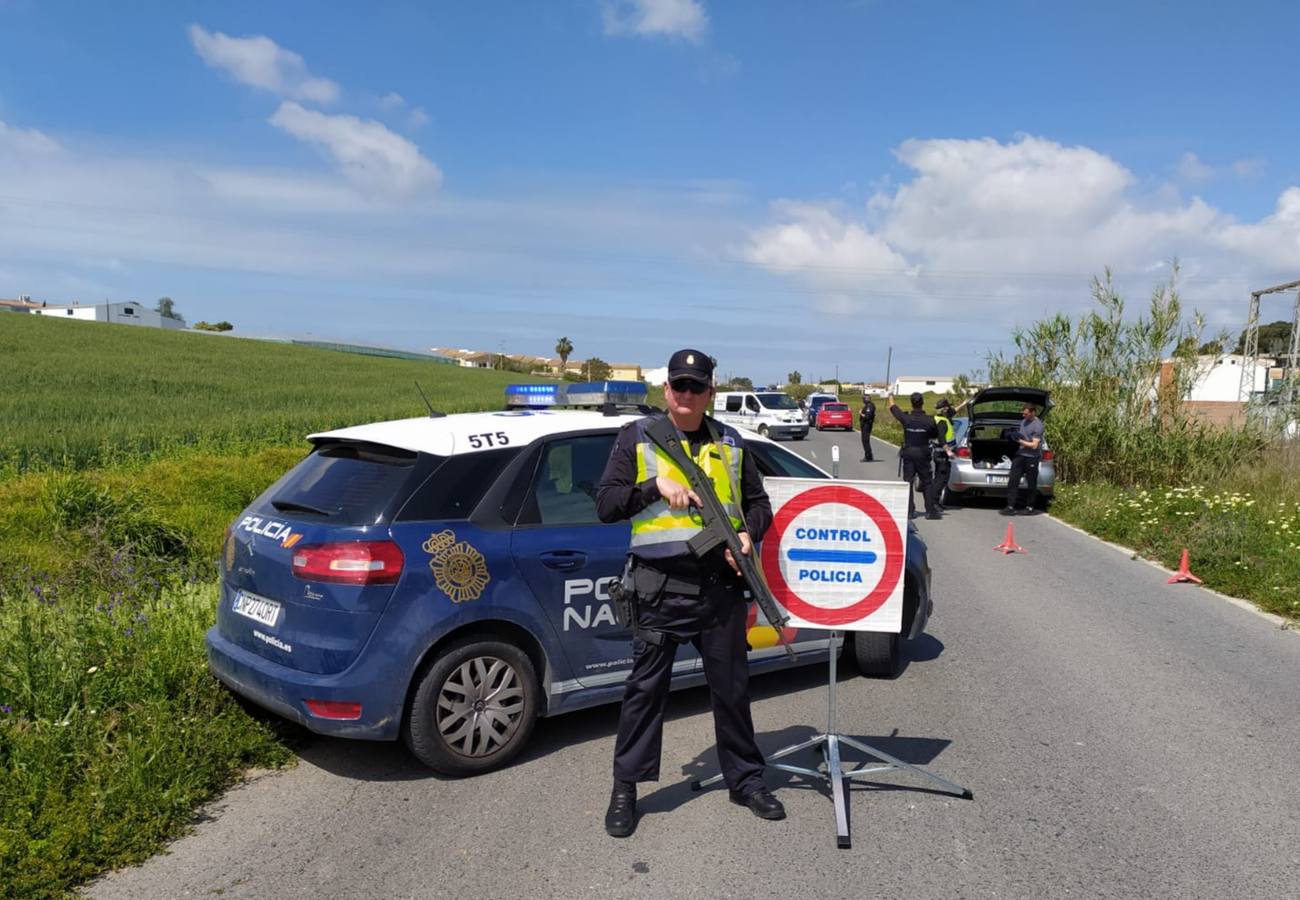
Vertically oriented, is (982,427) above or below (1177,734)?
above

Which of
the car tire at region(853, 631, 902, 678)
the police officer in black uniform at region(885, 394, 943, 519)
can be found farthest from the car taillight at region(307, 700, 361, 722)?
the police officer in black uniform at region(885, 394, 943, 519)

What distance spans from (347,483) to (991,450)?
45.1ft

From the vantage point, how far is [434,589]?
4203 mm

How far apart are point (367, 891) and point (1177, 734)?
416 centimetres

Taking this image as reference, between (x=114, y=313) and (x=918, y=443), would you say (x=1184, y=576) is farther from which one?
(x=114, y=313)

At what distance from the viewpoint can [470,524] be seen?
14.5ft

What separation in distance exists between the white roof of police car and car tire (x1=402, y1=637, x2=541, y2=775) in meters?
0.94

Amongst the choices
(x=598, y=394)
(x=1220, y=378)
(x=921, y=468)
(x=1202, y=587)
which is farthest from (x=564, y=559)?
(x=1220, y=378)

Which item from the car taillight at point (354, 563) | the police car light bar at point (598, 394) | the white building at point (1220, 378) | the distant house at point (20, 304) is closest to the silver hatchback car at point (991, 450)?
the white building at point (1220, 378)

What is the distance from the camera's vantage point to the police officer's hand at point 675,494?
12.0ft

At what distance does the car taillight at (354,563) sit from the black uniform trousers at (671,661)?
1113mm

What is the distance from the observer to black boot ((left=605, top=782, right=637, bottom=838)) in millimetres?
3820

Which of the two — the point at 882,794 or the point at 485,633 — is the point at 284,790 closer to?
the point at 485,633

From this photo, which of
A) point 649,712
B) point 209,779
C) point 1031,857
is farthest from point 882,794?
point 209,779
